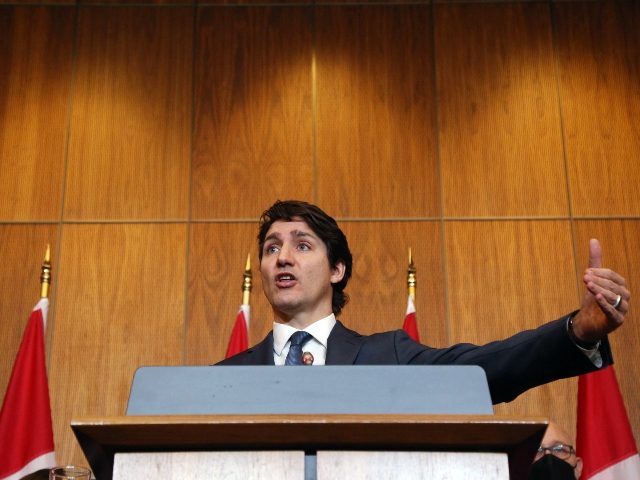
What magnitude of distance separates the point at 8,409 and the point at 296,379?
9.54 feet

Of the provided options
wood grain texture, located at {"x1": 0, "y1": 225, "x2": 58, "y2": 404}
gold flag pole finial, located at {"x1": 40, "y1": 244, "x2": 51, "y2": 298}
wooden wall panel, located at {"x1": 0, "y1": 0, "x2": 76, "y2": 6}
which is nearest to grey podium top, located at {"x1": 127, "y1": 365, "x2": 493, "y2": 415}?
gold flag pole finial, located at {"x1": 40, "y1": 244, "x2": 51, "y2": 298}

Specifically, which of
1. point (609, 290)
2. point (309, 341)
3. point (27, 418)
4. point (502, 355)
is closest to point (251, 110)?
point (27, 418)

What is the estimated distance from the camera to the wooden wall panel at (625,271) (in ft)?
14.9

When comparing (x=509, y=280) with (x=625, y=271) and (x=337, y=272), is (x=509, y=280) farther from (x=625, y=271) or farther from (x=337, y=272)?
(x=337, y=272)

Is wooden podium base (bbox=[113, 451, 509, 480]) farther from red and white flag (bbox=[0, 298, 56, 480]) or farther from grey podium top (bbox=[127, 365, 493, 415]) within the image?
red and white flag (bbox=[0, 298, 56, 480])

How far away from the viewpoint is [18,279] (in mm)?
4836

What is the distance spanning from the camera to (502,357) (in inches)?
82.4

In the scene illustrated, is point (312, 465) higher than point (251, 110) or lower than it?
lower

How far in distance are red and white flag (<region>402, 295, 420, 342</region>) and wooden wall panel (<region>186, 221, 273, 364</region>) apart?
2.59ft

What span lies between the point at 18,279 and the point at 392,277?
2.09 meters

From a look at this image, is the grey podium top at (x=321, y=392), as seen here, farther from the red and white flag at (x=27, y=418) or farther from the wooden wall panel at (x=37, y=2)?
the wooden wall panel at (x=37, y=2)

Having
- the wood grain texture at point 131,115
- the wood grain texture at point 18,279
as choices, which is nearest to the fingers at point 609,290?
the wood grain texture at point 131,115

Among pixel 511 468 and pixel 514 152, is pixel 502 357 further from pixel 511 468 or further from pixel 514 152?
pixel 514 152

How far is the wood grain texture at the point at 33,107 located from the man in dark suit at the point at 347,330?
8.20ft
